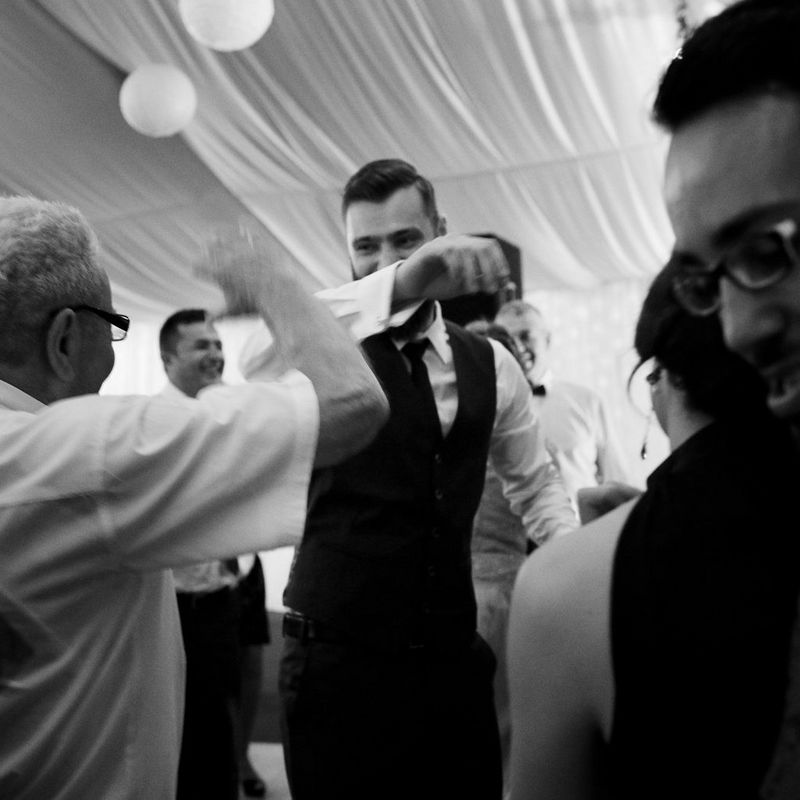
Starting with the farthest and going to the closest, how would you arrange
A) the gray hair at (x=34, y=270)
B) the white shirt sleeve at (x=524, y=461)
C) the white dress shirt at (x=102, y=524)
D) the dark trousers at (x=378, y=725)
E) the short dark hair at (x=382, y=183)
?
the white shirt sleeve at (x=524, y=461)
the short dark hair at (x=382, y=183)
the dark trousers at (x=378, y=725)
the gray hair at (x=34, y=270)
the white dress shirt at (x=102, y=524)

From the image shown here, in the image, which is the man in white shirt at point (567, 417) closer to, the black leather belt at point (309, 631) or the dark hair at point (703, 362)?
the black leather belt at point (309, 631)

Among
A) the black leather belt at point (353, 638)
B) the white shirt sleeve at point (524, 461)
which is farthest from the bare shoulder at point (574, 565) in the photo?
the white shirt sleeve at point (524, 461)

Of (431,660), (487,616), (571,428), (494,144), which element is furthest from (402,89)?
(431,660)

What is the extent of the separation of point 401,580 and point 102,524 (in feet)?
2.29

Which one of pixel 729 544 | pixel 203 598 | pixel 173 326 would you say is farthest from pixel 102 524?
pixel 173 326

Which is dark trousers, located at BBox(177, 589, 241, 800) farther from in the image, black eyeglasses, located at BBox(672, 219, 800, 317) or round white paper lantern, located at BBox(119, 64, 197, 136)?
round white paper lantern, located at BBox(119, 64, 197, 136)

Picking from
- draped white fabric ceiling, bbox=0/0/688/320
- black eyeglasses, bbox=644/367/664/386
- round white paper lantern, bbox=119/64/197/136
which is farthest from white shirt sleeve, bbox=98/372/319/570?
round white paper lantern, bbox=119/64/197/136

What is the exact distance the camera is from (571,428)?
3.53 m

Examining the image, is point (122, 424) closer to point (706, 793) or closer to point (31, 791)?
point (31, 791)

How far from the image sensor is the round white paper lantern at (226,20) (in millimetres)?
3938

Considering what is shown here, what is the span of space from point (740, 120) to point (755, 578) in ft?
1.03

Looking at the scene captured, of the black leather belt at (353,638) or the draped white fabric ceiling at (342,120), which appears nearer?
the black leather belt at (353,638)

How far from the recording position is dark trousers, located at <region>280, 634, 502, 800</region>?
155 cm

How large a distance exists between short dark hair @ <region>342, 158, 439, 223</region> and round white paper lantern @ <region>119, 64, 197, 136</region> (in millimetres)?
3299
